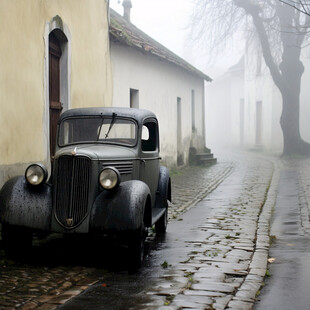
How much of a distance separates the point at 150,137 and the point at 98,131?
104cm

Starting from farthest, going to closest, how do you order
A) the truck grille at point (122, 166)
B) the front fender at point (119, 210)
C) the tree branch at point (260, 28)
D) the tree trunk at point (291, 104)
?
the tree trunk at point (291, 104)
the tree branch at point (260, 28)
the truck grille at point (122, 166)
the front fender at point (119, 210)

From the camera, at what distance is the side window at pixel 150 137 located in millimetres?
7766

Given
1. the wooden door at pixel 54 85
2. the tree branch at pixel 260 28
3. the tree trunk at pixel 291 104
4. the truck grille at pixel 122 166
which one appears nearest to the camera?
the truck grille at pixel 122 166

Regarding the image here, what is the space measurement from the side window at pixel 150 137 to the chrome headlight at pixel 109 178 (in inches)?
64.8

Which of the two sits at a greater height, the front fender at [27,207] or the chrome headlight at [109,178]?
the chrome headlight at [109,178]

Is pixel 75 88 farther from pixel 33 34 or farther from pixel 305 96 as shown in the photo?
pixel 305 96

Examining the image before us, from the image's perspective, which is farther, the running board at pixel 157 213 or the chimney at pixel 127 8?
the chimney at pixel 127 8

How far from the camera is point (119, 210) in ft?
19.5

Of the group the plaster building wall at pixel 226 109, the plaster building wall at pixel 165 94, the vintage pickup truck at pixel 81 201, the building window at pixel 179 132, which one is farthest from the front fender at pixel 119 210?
the plaster building wall at pixel 226 109

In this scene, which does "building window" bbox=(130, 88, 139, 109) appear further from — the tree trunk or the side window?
the tree trunk

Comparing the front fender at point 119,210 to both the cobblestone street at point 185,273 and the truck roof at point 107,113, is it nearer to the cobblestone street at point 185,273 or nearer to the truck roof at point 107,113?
the cobblestone street at point 185,273

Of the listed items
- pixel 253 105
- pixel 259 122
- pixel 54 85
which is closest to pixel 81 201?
pixel 54 85

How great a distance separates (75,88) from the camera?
1123 centimetres

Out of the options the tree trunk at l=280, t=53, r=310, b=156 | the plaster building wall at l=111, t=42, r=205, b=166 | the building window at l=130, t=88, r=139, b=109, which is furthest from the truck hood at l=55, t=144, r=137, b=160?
the tree trunk at l=280, t=53, r=310, b=156
